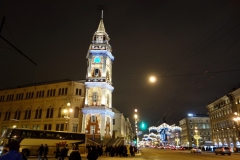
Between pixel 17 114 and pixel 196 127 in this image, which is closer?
pixel 17 114

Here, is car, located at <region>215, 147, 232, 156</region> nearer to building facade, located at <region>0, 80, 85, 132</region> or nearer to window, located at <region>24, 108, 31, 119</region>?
building facade, located at <region>0, 80, 85, 132</region>

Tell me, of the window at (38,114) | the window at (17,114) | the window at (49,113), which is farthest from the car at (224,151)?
the window at (17,114)

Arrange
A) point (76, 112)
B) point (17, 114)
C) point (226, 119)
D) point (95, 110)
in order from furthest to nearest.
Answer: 1. point (226, 119)
2. point (17, 114)
3. point (76, 112)
4. point (95, 110)

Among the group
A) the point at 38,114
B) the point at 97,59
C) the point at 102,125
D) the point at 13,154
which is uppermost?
the point at 97,59

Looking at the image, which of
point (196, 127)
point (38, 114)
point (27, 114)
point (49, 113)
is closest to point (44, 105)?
point (49, 113)

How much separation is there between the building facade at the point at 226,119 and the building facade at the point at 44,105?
42803 mm

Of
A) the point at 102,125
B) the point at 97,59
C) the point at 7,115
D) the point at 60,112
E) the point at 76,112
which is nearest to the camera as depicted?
the point at 102,125

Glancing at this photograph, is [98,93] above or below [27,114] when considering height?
above

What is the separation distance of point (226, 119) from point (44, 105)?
5664 centimetres

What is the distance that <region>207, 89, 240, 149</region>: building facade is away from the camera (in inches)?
2377

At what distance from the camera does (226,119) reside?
67312 mm

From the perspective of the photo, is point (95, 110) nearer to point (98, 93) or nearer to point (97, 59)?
point (98, 93)

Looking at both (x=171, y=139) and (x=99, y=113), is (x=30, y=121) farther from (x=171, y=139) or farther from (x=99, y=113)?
(x=171, y=139)

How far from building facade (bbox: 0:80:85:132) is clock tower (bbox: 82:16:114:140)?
9.42 feet
